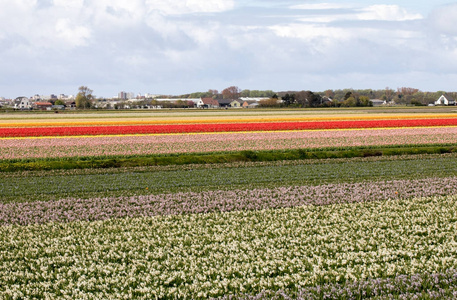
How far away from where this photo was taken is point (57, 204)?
17.7 meters

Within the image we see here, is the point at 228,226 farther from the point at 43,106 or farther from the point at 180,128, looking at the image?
the point at 43,106

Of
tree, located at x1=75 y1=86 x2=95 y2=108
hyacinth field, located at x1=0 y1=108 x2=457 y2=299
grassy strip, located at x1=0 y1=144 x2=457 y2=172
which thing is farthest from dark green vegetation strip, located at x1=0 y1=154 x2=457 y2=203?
tree, located at x1=75 y1=86 x2=95 y2=108

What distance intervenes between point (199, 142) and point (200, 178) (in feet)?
43.2

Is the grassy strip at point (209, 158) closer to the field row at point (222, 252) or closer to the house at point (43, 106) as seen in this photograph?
the field row at point (222, 252)

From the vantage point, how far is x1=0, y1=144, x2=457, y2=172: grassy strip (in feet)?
90.7

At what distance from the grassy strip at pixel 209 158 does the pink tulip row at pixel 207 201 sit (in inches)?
373

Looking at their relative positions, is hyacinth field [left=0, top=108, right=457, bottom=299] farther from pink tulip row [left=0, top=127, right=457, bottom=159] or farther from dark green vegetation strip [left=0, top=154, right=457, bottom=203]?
pink tulip row [left=0, top=127, right=457, bottom=159]

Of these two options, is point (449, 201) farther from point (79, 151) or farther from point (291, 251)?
point (79, 151)

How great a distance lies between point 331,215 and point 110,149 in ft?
66.8

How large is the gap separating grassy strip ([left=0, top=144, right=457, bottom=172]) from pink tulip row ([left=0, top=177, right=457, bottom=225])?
31.1ft

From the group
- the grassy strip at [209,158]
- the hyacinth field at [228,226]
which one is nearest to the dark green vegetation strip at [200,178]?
the hyacinth field at [228,226]

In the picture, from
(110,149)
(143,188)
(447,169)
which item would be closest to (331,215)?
(143,188)

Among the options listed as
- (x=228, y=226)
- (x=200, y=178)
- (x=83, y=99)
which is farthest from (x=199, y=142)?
(x=83, y=99)

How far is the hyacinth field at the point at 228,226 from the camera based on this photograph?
10.3 m
